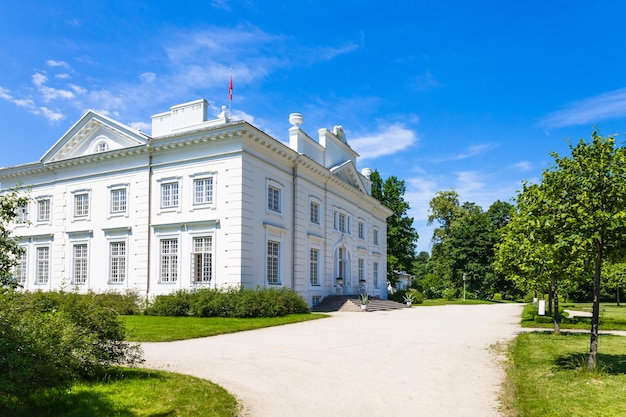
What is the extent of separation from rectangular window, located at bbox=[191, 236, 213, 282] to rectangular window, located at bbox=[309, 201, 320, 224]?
7949mm

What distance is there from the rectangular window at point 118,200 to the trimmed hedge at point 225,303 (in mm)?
7048

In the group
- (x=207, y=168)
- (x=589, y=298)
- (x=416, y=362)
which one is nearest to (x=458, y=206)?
(x=589, y=298)

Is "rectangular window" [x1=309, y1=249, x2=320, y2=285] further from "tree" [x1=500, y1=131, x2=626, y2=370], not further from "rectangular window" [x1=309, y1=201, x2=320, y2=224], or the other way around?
"tree" [x1=500, y1=131, x2=626, y2=370]

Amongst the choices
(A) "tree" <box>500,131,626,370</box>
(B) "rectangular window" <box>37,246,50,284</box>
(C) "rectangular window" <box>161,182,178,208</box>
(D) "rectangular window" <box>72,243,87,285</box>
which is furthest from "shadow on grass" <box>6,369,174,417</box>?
(B) "rectangular window" <box>37,246,50,284</box>

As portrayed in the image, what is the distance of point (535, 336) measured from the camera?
56.3 ft

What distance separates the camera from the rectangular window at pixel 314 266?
31672 millimetres

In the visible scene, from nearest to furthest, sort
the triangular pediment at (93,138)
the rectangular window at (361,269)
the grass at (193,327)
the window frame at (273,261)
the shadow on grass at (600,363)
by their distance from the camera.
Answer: the shadow on grass at (600,363) → the grass at (193,327) → the window frame at (273,261) → the triangular pediment at (93,138) → the rectangular window at (361,269)

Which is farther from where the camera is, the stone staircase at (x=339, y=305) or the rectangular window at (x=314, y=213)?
the rectangular window at (x=314, y=213)

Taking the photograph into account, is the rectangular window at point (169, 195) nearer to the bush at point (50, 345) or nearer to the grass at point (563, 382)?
the bush at point (50, 345)

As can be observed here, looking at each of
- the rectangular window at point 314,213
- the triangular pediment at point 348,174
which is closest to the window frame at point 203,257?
the rectangular window at point 314,213

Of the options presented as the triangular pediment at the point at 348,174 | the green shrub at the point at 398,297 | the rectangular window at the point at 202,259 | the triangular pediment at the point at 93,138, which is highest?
the triangular pediment at the point at 93,138

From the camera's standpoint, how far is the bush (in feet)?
20.4

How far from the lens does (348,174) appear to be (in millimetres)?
38938

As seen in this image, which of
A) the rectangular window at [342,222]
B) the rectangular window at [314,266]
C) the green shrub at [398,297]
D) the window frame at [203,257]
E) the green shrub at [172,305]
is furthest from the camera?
the green shrub at [398,297]
